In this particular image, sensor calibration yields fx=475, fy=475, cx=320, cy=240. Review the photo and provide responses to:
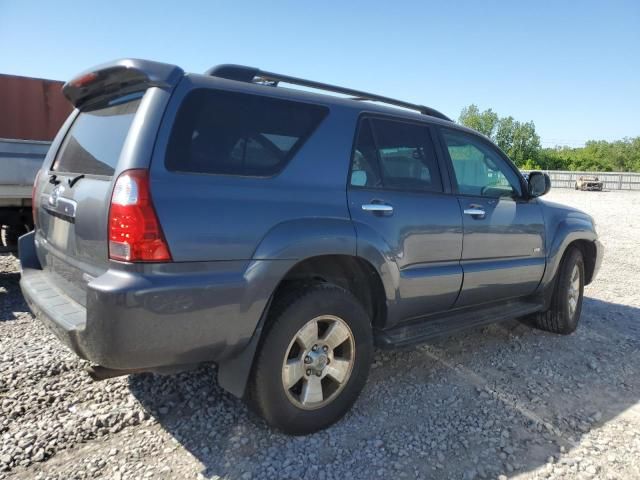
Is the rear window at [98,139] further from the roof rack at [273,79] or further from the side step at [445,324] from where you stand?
the side step at [445,324]

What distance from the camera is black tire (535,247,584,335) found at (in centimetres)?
440

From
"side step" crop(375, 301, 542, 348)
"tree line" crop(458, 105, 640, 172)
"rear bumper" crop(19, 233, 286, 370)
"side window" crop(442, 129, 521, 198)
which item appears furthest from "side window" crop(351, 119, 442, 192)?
"tree line" crop(458, 105, 640, 172)

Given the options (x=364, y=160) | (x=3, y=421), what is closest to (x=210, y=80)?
(x=364, y=160)

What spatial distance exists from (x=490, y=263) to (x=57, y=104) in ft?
29.5

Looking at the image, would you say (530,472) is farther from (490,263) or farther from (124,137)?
(124,137)

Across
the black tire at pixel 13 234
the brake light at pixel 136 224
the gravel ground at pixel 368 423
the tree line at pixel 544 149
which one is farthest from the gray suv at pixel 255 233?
the tree line at pixel 544 149

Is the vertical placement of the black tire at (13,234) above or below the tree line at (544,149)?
below

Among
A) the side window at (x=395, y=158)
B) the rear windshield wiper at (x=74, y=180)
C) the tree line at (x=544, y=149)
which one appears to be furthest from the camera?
the tree line at (x=544, y=149)

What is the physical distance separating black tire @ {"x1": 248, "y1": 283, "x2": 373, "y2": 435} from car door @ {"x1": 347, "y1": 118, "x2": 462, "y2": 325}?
0.33 metres

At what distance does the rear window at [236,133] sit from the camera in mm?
2217

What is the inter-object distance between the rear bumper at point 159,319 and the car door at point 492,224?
5.92 ft

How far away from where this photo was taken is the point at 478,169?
3732mm

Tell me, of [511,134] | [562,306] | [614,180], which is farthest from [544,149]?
[562,306]

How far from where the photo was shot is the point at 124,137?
2.32 metres
